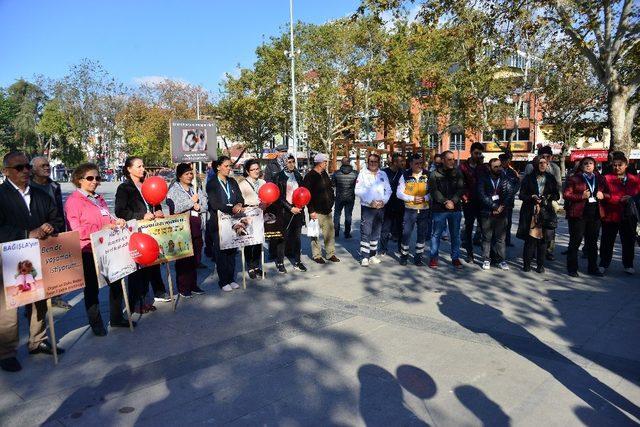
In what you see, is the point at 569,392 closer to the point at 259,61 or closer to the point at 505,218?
the point at 505,218

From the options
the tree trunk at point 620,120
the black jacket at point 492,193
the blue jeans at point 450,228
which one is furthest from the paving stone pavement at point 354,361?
the tree trunk at point 620,120

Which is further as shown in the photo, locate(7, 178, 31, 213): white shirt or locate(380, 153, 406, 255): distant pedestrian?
locate(380, 153, 406, 255): distant pedestrian

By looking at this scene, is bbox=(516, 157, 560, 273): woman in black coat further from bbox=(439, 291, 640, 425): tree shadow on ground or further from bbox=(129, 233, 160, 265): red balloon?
bbox=(129, 233, 160, 265): red balloon

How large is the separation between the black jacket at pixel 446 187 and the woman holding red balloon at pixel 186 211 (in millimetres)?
3756

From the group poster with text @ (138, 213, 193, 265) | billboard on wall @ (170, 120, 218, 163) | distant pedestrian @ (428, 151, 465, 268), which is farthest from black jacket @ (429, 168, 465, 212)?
billboard on wall @ (170, 120, 218, 163)

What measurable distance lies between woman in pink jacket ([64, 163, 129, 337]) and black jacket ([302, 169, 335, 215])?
144 inches

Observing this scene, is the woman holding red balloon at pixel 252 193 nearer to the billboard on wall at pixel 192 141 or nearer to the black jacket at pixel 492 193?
the billboard on wall at pixel 192 141

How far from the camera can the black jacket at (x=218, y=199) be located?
696 cm

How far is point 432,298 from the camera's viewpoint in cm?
650

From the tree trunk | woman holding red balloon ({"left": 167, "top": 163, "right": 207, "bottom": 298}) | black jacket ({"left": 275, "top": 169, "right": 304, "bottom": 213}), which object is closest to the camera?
woman holding red balloon ({"left": 167, "top": 163, "right": 207, "bottom": 298})

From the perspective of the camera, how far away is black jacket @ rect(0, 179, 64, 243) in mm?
4602

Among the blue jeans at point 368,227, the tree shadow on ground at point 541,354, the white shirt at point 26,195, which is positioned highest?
the white shirt at point 26,195

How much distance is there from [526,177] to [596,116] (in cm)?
2840

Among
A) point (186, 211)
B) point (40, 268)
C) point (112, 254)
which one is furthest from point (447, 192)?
point (40, 268)
